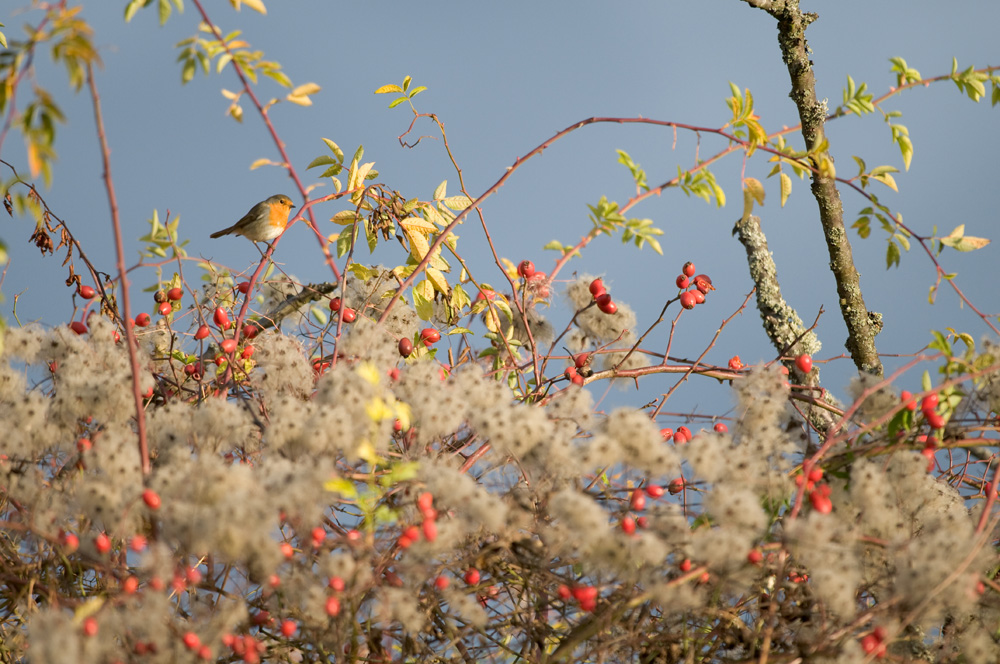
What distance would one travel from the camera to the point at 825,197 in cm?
339

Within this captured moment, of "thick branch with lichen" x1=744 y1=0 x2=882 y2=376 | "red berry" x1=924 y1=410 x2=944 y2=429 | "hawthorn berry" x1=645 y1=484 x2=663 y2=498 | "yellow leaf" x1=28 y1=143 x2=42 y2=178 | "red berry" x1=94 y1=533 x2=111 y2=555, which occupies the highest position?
"thick branch with lichen" x1=744 y1=0 x2=882 y2=376

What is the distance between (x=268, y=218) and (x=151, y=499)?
8.93ft

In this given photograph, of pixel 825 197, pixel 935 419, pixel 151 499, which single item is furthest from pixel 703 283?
pixel 151 499

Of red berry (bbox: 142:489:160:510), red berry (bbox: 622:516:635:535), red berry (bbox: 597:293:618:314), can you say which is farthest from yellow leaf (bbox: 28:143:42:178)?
red berry (bbox: 597:293:618:314)

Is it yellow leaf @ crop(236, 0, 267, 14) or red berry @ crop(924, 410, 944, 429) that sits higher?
yellow leaf @ crop(236, 0, 267, 14)

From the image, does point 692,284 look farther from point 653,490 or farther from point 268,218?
point 268,218

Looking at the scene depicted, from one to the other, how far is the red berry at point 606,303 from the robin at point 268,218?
2.03 metres

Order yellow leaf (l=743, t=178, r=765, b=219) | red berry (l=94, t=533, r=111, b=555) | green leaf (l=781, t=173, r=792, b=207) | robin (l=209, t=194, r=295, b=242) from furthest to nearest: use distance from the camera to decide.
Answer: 1. robin (l=209, t=194, r=295, b=242)
2. green leaf (l=781, t=173, r=792, b=207)
3. yellow leaf (l=743, t=178, r=765, b=219)
4. red berry (l=94, t=533, r=111, b=555)

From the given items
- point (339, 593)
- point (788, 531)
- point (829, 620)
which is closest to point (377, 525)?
point (339, 593)

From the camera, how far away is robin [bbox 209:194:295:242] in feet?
13.1

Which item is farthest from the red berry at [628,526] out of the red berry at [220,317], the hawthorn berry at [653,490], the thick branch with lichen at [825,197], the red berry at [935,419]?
the thick branch with lichen at [825,197]

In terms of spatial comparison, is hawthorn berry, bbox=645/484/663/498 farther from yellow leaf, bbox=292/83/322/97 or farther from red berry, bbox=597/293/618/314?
yellow leaf, bbox=292/83/322/97

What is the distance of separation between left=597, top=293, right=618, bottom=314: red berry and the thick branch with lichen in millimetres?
1365

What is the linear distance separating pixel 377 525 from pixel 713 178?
1434mm
